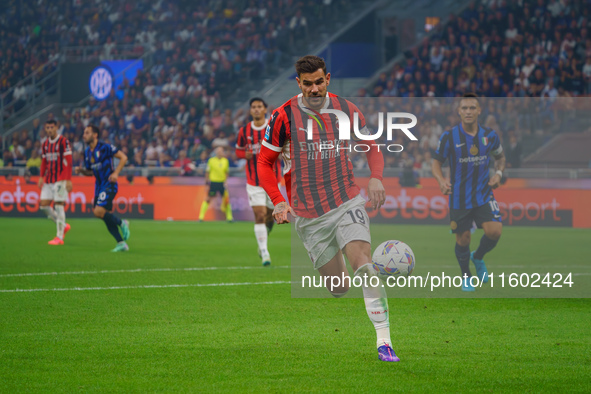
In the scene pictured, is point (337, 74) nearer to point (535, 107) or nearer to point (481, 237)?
point (535, 107)

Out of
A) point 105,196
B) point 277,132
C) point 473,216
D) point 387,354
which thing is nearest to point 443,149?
point 473,216

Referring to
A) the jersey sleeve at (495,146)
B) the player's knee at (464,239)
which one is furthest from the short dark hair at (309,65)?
the player's knee at (464,239)

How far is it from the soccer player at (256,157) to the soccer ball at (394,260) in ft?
18.1

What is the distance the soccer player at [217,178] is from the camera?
22047 mm

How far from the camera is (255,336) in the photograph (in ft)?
21.9

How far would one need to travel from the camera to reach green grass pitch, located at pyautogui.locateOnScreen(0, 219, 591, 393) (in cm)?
512

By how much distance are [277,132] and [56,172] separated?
10.9 m

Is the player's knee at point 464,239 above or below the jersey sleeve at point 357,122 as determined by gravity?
below

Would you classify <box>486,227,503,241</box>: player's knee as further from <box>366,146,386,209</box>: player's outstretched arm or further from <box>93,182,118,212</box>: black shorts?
<box>93,182,118,212</box>: black shorts

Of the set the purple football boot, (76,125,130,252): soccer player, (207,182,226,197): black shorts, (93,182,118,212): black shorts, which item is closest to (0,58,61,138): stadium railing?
(207,182,226,197): black shorts

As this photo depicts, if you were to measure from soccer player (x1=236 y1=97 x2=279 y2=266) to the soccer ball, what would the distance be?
550 centimetres

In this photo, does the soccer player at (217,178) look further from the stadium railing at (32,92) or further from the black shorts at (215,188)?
the stadium railing at (32,92)

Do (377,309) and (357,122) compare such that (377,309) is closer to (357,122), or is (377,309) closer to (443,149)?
(357,122)

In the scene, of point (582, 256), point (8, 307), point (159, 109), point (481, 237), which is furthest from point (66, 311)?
point (159, 109)
